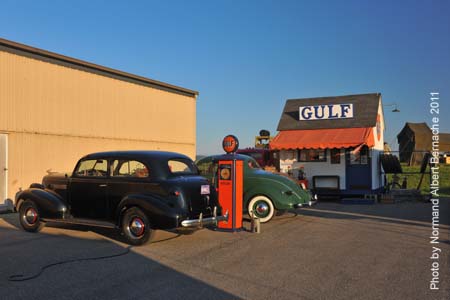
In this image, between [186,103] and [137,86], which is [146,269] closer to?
[137,86]

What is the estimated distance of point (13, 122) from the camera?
1266cm

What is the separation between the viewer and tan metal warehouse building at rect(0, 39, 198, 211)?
41.4ft

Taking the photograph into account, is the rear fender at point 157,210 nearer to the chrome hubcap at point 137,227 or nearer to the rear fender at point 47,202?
the chrome hubcap at point 137,227

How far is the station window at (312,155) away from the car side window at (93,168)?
38.7 feet

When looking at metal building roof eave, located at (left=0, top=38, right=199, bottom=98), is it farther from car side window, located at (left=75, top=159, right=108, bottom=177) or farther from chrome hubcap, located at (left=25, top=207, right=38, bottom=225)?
car side window, located at (left=75, top=159, right=108, bottom=177)

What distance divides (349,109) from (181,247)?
13.3m

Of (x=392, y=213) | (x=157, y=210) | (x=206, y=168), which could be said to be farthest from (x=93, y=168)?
(x=392, y=213)

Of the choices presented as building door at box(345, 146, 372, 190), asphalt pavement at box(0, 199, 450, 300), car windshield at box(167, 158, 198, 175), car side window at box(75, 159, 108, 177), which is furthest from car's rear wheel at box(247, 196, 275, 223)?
building door at box(345, 146, 372, 190)

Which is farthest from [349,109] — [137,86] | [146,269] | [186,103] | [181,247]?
[146,269]

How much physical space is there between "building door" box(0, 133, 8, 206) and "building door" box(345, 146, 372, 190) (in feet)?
41.7

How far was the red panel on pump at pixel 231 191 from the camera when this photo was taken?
920 centimetres

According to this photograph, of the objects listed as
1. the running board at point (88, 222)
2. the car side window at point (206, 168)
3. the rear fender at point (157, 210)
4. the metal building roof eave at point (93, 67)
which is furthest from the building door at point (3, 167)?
the rear fender at point (157, 210)

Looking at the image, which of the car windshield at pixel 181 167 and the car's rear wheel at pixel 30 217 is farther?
the car's rear wheel at pixel 30 217

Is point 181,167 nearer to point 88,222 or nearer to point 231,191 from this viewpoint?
point 231,191
